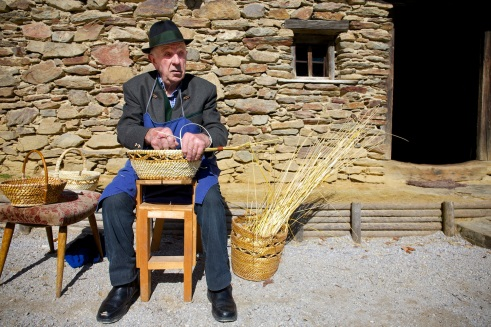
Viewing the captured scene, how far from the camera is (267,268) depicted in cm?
240

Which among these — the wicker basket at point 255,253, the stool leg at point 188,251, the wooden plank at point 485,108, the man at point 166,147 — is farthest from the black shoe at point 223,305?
the wooden plank at point 485,108

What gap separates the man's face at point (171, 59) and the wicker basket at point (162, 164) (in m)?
0.64

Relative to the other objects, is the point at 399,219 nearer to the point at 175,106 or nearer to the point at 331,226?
the point at 331,226

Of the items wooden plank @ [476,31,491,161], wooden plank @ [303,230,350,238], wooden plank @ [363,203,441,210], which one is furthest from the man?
wooden plank @ [476,31,491,161]

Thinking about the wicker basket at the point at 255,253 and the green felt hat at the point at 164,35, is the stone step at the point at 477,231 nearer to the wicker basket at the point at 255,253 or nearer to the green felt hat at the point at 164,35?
the wicker basket at the point at 255,253

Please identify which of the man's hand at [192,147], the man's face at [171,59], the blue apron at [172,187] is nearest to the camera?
the man's hand at [192,147]

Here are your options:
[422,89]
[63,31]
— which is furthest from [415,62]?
[63,31]

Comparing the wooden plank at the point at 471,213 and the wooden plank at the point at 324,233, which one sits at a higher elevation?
the wooden plank at the point at 471,213

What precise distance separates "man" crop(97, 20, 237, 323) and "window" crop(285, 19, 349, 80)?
8.78 ft

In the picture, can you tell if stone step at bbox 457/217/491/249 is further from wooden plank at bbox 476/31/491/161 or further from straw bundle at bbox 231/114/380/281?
wooden plank at bbox 476/31/491/161

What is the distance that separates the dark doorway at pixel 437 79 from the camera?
5.34 meters

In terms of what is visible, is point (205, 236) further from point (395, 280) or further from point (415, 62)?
point (415, 62)

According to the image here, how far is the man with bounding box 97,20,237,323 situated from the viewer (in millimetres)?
2000

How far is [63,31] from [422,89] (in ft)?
25.5
